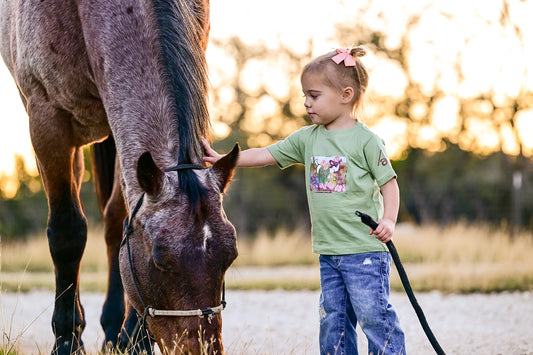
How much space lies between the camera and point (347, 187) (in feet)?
9.37

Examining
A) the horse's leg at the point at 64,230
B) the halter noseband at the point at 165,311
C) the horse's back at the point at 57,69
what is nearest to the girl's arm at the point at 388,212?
the halter noseband at the point at 165,311

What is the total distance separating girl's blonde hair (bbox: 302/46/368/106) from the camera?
2.84 m

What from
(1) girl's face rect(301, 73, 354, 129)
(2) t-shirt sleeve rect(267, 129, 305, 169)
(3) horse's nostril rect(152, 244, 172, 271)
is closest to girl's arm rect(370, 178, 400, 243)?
(1) girl's face rect(301, 73, 354, 129)

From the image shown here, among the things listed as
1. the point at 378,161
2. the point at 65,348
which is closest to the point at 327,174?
the point at 378,161

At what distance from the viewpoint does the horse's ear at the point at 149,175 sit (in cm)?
239

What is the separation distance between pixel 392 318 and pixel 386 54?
39.5ft

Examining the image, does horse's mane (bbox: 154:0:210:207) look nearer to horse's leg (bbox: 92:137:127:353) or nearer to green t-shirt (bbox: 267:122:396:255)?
green t-shirt (bbox: 267:122:396:255)

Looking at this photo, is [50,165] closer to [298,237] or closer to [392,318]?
[392,318]

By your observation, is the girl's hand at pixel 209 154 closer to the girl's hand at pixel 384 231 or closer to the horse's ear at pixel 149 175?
the horse's ear at pixel 149 175

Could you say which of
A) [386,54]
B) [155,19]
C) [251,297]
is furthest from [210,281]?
[386,54]

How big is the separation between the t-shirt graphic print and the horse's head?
55 centimetres

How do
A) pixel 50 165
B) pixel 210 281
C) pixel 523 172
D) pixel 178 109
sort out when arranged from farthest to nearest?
1. pixel 523 172
2. pixel 50 165
3. pixel 178 109
4. pixel 210 281

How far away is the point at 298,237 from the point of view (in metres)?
12.7

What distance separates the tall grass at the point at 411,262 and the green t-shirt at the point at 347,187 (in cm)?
Answer: 462
